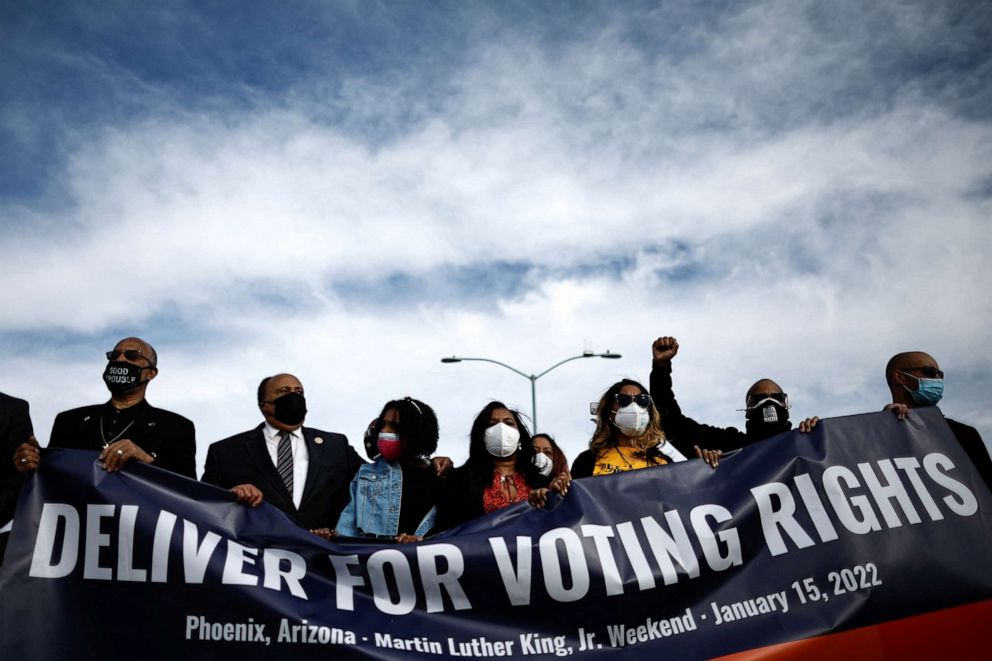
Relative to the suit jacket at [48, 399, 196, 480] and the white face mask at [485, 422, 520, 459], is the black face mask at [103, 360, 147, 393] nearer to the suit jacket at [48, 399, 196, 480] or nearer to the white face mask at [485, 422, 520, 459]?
the suit jacket at [48, 399, 196, 480]

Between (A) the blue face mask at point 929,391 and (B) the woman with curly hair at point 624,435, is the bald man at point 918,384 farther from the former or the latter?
(B) the woman with curly hair at point 624,435

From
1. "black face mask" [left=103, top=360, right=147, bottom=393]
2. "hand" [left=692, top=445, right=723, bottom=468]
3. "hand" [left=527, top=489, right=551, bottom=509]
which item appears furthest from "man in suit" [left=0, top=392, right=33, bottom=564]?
"hand" [left=692, top=445, right=723, bottom=468]

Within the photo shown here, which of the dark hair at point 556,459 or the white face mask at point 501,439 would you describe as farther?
the dark hair at point 556,459

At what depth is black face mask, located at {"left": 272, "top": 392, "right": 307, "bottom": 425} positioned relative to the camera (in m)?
5.42

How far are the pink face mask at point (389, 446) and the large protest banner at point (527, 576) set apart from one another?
1.00 m

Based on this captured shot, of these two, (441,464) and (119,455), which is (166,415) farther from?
(441,464)

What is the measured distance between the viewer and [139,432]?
507 centimetres

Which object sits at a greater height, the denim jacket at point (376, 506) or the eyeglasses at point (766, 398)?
the eyeglasses at point (766, 398)

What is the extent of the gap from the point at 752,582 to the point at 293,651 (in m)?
2.45

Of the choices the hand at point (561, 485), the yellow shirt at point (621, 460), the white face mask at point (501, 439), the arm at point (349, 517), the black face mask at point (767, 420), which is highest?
the black face mask at point (767, 420)

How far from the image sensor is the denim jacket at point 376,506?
5207 mm

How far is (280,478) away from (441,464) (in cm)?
104

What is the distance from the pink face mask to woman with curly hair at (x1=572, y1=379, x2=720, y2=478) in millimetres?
1173

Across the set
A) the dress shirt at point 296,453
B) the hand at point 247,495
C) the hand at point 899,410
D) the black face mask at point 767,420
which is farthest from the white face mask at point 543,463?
the hand at point 899,410
